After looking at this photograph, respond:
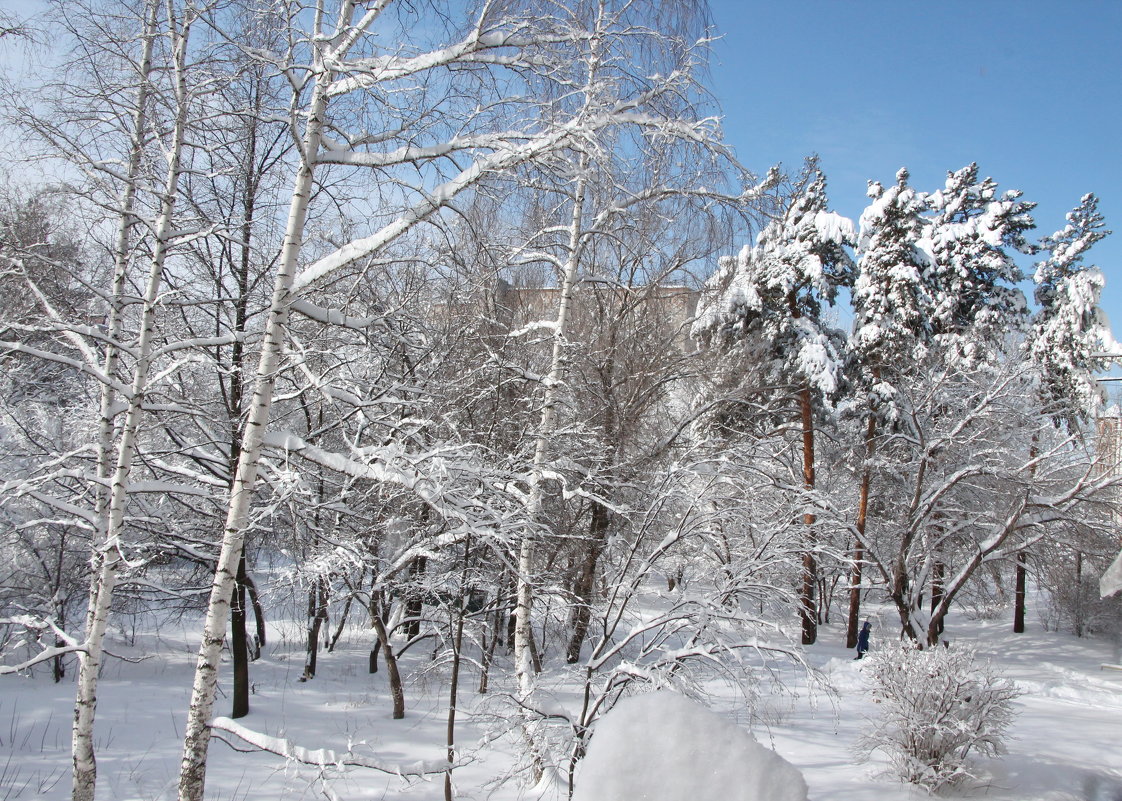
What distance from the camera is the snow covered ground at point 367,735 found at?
289 inches

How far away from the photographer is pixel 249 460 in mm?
3705

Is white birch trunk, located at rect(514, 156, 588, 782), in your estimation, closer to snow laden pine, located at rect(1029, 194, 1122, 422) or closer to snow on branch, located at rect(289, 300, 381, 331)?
snow on branch, located at rect(289, 300, 381, 331)

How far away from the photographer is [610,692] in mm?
6258

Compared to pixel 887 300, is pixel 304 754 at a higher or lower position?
lower

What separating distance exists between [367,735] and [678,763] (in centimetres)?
976

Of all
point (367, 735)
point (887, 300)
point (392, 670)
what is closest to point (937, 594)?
point (887, 300)

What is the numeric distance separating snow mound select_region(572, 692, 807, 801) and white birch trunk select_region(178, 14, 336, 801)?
2978mm

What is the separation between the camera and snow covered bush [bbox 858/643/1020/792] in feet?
24.9

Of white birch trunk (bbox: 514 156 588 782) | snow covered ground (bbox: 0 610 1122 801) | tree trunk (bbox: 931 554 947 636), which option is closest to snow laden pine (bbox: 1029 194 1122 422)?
tree trunk (bbox: 931 554 947 636)

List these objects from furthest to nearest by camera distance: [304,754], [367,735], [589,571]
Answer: [589,571], [367,735], [304,754]

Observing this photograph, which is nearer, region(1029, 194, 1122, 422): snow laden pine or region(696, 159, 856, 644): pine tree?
region(696, 159, 856, 644): pine tree

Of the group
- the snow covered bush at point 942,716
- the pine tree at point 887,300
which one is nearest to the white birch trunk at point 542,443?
the snow covered bush at point 942,716

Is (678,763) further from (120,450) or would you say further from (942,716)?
(942,716)

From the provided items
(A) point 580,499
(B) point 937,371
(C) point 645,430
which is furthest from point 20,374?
(B) point 937,371
